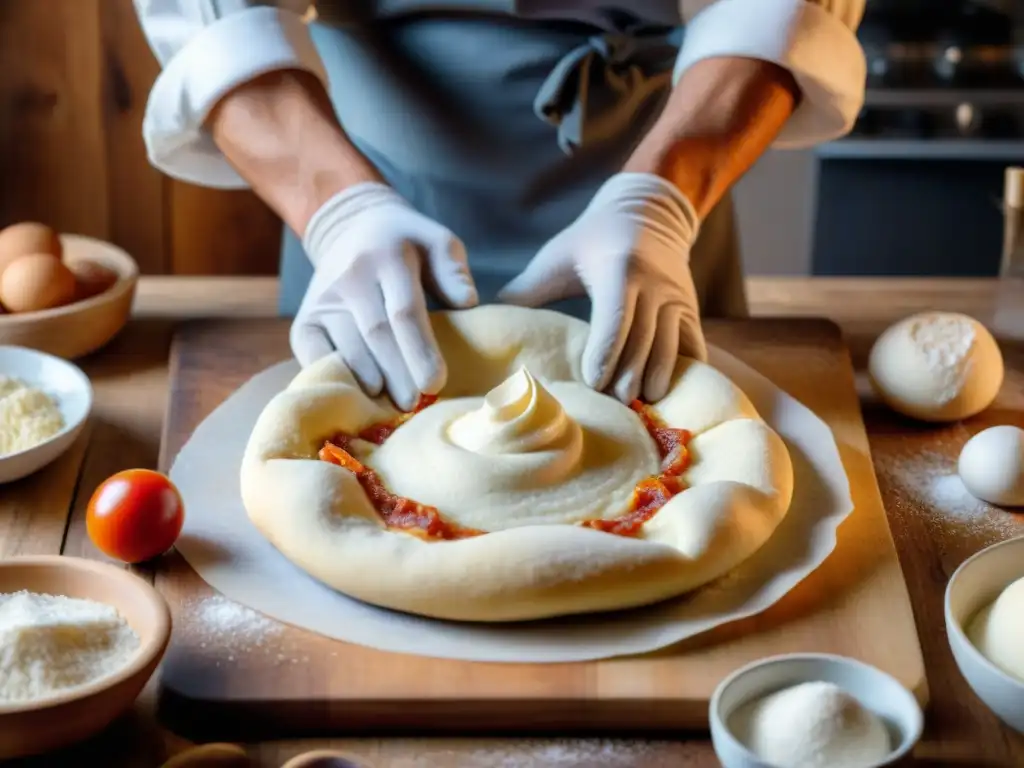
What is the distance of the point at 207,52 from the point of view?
1895 millimetres

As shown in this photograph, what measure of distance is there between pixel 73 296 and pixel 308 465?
26.3 inches

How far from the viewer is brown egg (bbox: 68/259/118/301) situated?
2012 millimetres

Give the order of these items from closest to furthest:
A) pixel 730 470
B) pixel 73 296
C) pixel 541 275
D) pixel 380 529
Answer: pixel 380 529 < pixel 730 470 < pixel 541 275 < pixel 73 296

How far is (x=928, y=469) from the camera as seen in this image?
5.59ft

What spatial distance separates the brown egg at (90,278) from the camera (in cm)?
201

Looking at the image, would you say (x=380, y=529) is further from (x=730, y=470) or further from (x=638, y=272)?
(x=638, y=272)

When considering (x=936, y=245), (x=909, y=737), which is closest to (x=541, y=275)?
(x=909, y=737)

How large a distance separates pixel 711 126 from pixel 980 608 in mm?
863

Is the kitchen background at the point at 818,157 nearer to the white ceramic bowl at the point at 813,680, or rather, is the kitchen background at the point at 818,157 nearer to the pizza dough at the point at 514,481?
the pizza dough at the point at 514,481

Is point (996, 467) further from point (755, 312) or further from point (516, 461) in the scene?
point (755, 312)

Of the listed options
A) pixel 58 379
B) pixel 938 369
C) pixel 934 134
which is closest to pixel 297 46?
pixel 58 379

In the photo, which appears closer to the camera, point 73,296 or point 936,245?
point 73,296

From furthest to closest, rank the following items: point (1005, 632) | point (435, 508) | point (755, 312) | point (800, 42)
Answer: point (755, 312) < point (800, 42) < point (435, 508) < point (1005, 632)

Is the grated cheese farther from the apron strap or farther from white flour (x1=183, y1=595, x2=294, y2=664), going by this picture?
the apron strap
